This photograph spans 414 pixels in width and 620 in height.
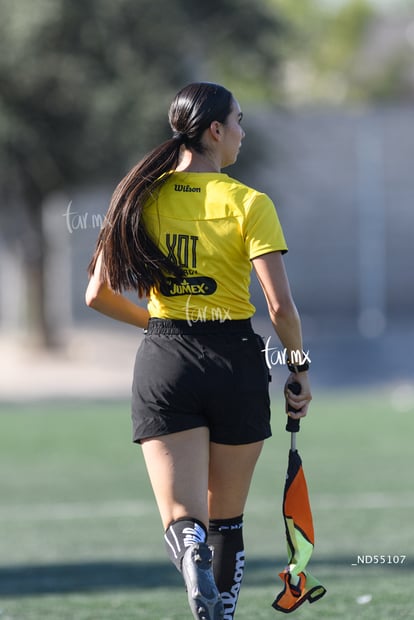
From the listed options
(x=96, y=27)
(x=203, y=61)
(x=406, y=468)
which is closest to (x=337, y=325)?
(x=203, y=61)

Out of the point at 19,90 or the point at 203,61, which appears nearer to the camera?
the point at 19,90

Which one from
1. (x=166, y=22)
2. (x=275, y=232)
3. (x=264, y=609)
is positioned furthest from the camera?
(x=166, y=22)

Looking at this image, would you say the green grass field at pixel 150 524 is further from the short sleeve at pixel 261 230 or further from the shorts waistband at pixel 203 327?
the short sleeve at pixel 261 230

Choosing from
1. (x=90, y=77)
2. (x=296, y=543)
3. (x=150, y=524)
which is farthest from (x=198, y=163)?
(x=90, y=77)

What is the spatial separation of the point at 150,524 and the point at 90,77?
61.0 feet

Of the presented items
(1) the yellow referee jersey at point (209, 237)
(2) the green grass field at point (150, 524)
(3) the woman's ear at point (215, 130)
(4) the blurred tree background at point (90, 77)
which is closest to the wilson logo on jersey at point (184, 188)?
(1) the yellow referee jersey at point (209, 237)

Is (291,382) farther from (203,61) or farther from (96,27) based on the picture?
(203,61)

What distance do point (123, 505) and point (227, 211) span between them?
683 centimetres

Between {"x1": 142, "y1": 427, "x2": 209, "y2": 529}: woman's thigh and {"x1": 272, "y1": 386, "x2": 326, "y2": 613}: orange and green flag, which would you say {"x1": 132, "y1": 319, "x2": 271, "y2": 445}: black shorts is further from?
{"x1": 272, "y1": 386, "x2": 326, "y2": 613}: orange and green flag

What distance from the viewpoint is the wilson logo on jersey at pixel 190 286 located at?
4.25m

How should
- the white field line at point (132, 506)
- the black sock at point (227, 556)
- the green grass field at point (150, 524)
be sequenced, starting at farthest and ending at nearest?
the white field line at point (132, 506)
the green grass field at point (150, 524)
the black sock at point (227, 556)

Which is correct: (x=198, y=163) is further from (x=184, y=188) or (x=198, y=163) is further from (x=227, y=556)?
(x=227, y=556)

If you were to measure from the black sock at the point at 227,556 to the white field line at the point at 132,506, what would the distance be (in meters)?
5.53

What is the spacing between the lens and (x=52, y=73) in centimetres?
2670
